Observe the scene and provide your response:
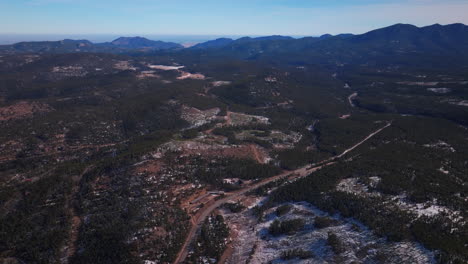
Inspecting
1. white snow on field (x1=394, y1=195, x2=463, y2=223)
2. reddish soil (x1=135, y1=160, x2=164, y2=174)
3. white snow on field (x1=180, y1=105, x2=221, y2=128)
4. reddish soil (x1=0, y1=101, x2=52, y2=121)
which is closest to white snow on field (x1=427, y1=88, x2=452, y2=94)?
white snow on field (x1=180, y1=105, x2=221, y2=128)

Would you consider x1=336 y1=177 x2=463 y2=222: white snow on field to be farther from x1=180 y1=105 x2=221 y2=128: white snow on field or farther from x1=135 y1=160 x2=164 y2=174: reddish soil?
x1=180 y1=105 x2=221 y2=128: white snow on field

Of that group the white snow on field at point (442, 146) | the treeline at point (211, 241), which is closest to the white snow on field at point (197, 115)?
the treeline at point (211, 241)

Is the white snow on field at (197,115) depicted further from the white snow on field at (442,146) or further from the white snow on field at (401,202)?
the white snow on field at (442,146)

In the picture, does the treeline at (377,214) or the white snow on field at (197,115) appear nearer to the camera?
the treeline at (377,214)

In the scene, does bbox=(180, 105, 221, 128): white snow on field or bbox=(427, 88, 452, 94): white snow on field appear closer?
bbox=(180, 105, 221, 128): white snow on field

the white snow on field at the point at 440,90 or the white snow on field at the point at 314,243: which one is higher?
the white snow on field at the point at 440,90

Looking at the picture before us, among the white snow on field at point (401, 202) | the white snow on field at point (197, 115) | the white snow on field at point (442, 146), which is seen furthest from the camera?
the white snow on field at point (197, 115)

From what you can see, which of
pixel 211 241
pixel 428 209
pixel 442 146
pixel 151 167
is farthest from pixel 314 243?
pixel 442 146

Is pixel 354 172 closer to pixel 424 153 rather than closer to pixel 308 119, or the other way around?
pixel 424 153
